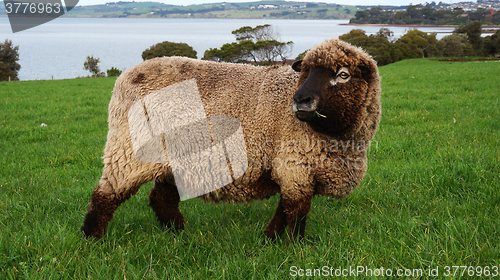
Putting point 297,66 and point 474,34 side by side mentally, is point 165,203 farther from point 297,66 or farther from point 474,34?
point 474,34

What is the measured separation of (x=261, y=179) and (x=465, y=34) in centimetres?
7507

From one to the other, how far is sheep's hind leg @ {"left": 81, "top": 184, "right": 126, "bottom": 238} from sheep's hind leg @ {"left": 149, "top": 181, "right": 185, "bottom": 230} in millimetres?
498

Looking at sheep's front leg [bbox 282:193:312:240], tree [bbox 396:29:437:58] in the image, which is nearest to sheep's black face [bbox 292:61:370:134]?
sheep's front leg [bbox 282:193:312:240]

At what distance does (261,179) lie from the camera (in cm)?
297

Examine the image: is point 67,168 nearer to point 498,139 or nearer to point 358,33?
point 498,139

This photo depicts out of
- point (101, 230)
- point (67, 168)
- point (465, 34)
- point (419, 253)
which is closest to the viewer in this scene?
point (419, 253)

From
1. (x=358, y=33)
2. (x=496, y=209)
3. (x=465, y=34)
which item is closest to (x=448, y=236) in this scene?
(x=496, y=209)

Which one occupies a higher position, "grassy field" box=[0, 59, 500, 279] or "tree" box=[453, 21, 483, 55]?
"tree" box=[453, 21, 483, 55]

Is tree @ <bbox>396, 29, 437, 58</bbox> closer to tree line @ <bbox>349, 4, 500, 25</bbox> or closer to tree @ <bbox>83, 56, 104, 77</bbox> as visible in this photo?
tree line @ <bbox>349, 4, 500, 25</bbox>

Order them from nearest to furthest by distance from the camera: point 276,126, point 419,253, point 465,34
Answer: point 419,253 < point 276,126 < point 465,34

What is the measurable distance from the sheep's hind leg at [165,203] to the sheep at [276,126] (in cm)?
49

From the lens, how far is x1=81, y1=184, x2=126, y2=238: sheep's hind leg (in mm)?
3021

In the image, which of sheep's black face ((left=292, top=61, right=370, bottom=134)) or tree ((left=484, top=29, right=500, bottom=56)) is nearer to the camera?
sheep's black face ((left=292, top=61, right=370, bottom=134))
